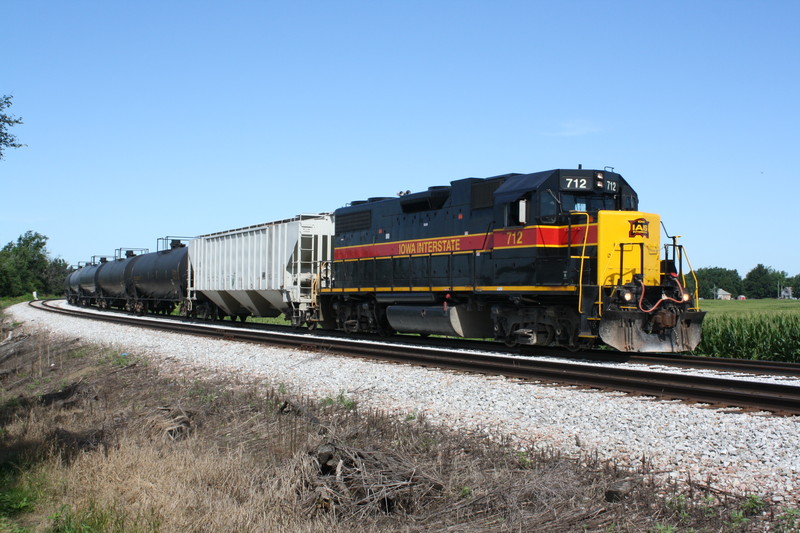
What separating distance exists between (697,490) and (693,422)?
236 cm

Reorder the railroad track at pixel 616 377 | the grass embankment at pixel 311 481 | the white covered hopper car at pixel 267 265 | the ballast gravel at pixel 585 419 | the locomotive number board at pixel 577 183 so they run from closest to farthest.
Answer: the grass embankment at pixel 311 481, the ballast gravel at pixel 585 419, the railroad track at pixel 616 377, the locomotive number board at pixel 577 183, the white covered hopper car at pixel 267 265

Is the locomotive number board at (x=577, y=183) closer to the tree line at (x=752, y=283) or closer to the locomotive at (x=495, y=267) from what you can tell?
the locomotive at (x=495, y=267)

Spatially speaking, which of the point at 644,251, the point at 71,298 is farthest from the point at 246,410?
the point at 71,298

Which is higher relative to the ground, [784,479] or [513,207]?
[513,207]

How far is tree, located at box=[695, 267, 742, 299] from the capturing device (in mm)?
171625

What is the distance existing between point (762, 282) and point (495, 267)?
173 metres

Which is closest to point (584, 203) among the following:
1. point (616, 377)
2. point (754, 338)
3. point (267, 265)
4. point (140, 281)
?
point (616, 377)

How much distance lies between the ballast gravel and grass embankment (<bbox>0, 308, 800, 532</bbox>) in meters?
0.48

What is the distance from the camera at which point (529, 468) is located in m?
5.96

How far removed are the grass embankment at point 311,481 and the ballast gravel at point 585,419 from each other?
18.8 inches

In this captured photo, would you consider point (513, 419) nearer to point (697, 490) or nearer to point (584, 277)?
point (697, 490)

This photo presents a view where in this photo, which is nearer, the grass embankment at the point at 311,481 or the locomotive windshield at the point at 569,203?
the grass embankment at the point at 311,481

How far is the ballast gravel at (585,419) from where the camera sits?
590cm

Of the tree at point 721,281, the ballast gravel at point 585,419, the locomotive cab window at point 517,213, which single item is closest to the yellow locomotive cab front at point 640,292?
the locomotive cab window at point 517,213
